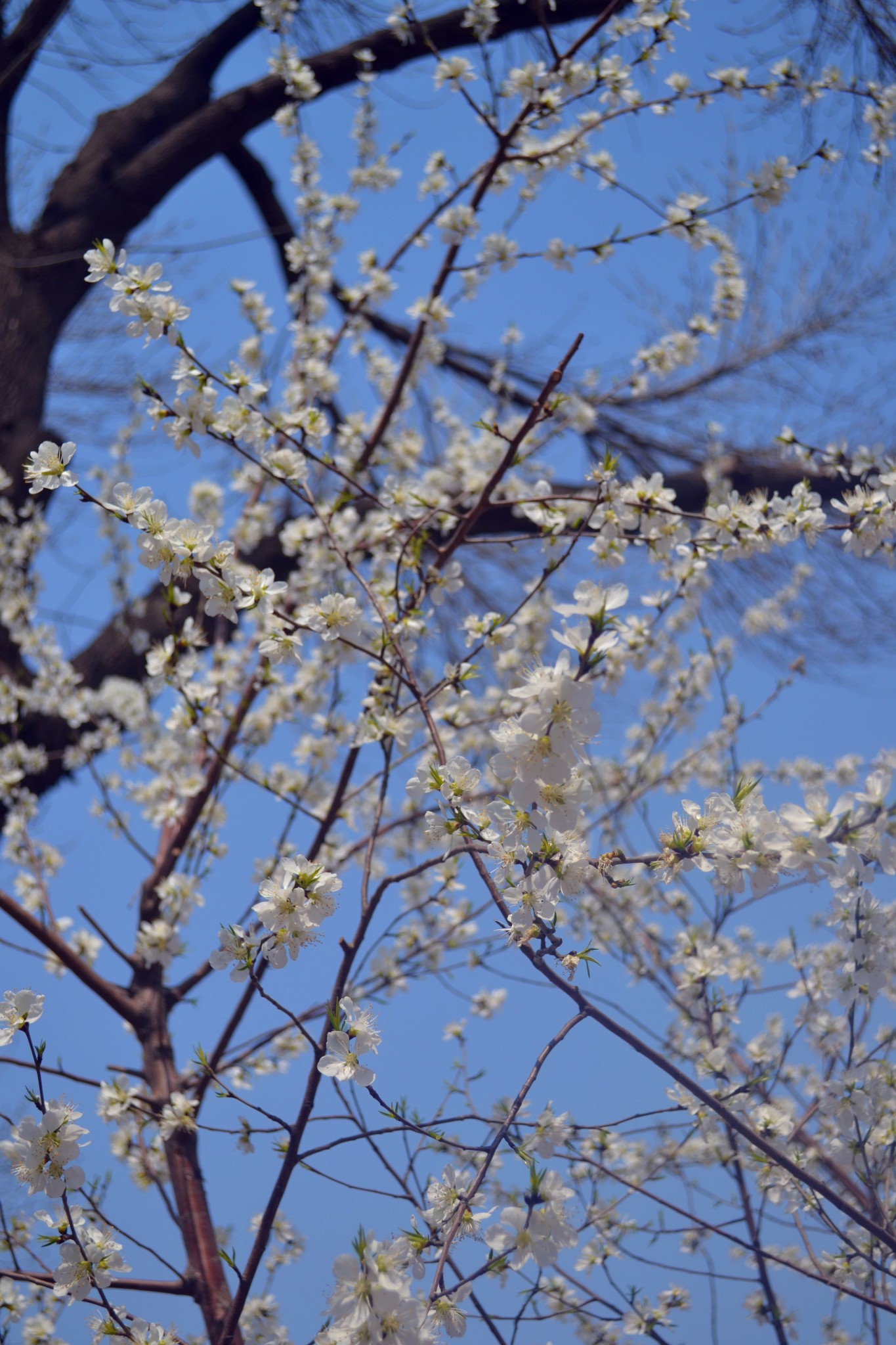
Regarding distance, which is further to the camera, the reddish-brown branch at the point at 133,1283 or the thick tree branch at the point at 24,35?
the thick tree branch at the point at 24,35

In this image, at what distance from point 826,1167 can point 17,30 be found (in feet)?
14.5

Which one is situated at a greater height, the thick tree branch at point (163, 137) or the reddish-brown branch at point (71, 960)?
the thick tree branch at point (163, 137)

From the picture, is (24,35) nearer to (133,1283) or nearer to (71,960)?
(71,960)

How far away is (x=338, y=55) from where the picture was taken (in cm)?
330

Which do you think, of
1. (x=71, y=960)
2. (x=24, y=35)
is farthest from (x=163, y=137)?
(x=71, y=960)

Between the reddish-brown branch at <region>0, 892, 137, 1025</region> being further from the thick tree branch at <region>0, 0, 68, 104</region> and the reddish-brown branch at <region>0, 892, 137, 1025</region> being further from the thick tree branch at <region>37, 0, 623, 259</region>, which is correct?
the thick tree branch at <region>0, 0, 68, 104</region>

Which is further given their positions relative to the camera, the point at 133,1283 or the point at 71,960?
the point at 71,960

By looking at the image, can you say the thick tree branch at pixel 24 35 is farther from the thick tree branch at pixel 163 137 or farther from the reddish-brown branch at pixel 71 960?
the reddish-brown branch at pixel 71 960

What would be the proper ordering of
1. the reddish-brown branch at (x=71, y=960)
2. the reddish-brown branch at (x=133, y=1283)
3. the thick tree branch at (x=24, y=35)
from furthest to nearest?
the thick tree branch at (x=24, y=35)
the reddish-brown branch at (x=71, y=960)
the reddish-brown branch at (x=133, y=1283)

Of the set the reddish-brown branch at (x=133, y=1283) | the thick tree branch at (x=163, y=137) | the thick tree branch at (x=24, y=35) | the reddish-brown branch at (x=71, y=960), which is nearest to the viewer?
the reddish-brown branch at (x=133, y=1283)

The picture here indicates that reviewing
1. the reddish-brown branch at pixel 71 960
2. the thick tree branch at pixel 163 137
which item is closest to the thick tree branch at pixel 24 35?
the thick tree branch at pixel 163 137

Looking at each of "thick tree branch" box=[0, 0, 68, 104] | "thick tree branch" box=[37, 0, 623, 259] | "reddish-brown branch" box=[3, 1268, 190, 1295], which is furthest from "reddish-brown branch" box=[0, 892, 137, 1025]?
"thick tree branch" box=[0, 0, 68, 104]

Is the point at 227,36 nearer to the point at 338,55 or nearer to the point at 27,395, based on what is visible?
the point at 338,55

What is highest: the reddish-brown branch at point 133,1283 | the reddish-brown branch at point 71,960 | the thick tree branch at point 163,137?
the thick tree branch at point 163,137
